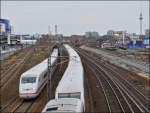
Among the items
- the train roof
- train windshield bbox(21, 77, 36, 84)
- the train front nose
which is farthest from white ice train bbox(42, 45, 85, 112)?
train windshield bbox(21, 77, 36, 84)

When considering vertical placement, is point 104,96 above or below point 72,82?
below

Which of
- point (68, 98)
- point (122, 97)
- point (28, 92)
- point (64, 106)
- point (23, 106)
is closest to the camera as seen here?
point (64, 106)

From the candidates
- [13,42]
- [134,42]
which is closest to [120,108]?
[13,42]

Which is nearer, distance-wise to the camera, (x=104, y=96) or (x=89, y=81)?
(x=104, y=96)

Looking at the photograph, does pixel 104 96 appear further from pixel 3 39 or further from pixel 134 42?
pixel 134 42

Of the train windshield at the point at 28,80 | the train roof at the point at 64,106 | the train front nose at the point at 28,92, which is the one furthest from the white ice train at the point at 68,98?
the train windshield at the point at 28,80

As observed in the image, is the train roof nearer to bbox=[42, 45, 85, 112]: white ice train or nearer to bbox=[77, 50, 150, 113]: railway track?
bbox=[42, 45, 85, 112]: white ice train

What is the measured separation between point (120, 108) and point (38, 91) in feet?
30.5

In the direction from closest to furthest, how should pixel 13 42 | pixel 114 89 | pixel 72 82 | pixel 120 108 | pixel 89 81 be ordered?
1. pixel 72 82
2. pixel 120 108
3. pixel 114 89
4. pixel 89 81
5. pixel 13 42

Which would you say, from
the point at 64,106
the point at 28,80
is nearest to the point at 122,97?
the point at 28,80

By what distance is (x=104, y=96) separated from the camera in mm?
39250

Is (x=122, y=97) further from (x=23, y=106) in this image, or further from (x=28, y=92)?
(x=23, y=106)

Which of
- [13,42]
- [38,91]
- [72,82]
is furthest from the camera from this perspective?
[13,42]

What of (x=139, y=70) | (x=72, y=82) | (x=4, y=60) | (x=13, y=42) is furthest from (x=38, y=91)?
(x=4, y=60)
